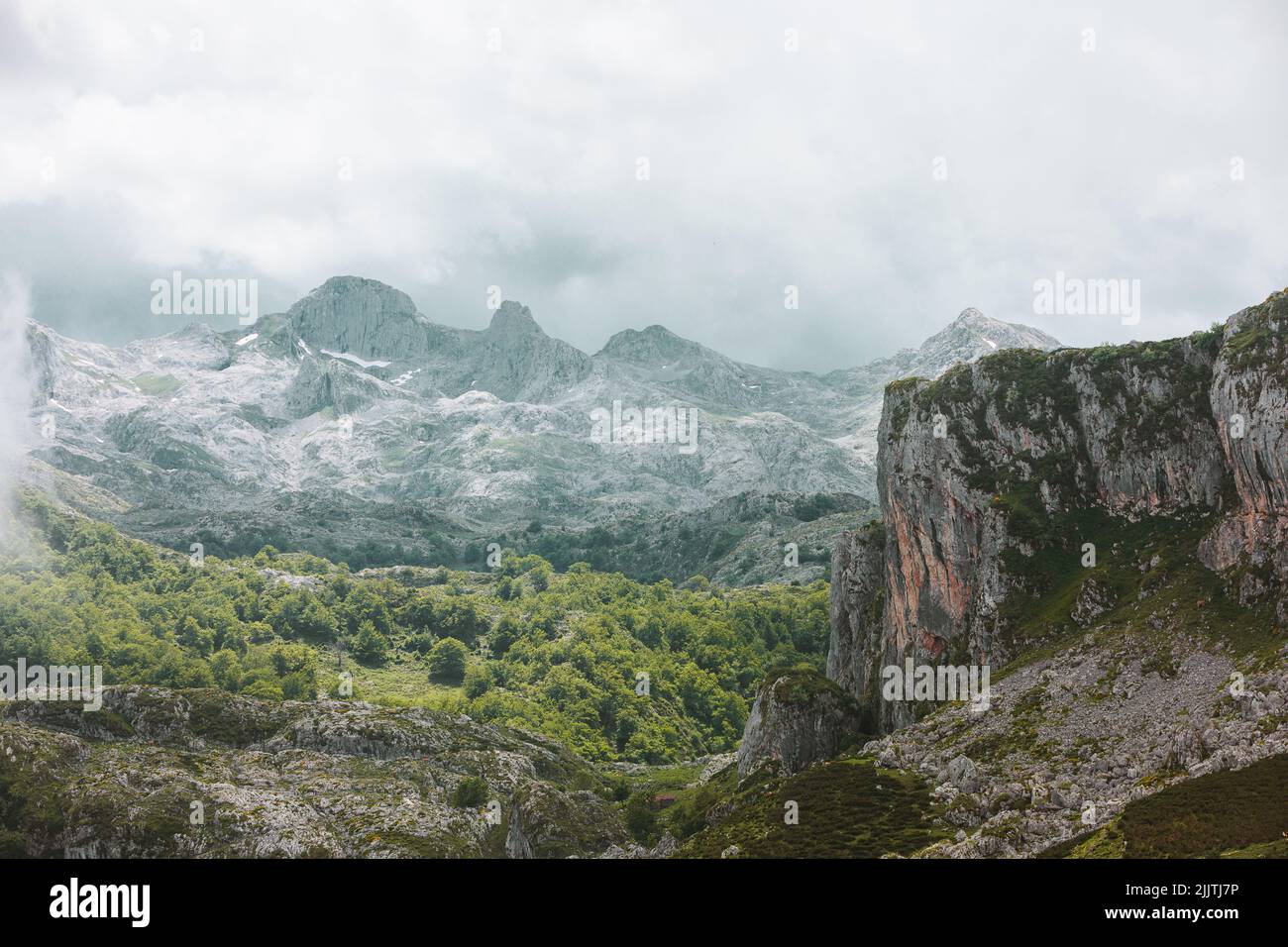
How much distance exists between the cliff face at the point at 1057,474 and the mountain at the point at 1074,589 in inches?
8.5

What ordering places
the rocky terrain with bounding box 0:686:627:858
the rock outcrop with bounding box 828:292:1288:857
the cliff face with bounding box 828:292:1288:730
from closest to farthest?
the rock outcrop with bounding box 828:292:1288:857 < the cliff face with bounding box 828:292:1288:730 < the rocky terrain with bounding box 0:686:627:858

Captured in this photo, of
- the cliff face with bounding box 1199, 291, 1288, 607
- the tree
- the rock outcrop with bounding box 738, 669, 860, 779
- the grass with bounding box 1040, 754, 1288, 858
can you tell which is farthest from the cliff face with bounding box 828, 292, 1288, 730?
the tree

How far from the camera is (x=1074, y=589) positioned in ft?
287

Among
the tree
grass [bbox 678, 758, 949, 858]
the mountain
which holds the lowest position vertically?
the tree

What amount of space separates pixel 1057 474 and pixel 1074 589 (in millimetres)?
15126

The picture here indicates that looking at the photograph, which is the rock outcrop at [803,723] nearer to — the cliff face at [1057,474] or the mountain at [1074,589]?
the mountain at [1074,589]

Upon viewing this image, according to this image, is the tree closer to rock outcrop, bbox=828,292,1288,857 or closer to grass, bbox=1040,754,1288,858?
rock outcrop, bbox=828,292,1288,857

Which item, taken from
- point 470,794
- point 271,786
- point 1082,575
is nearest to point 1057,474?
point 1082,575

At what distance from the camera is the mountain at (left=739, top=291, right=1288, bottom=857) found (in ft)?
199

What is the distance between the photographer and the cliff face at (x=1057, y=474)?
252 feet

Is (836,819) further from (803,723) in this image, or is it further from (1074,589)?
(1074,589)

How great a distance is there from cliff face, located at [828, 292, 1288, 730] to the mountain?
0.22m
